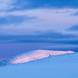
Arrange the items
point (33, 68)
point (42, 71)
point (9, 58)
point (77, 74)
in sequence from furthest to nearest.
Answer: point (9, 58) < point (33, 68) < point (42, 71) < point (77, 74)

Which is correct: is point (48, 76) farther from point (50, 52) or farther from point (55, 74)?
point (50, 52)

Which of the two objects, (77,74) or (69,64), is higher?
(69,64)

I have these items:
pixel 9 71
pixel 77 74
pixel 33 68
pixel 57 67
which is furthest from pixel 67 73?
pixel 9 71

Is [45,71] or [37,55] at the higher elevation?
[37,55]

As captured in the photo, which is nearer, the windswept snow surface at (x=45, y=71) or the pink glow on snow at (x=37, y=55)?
the windswept snow surface at (x=45, y=71)

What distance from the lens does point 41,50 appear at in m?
4.66

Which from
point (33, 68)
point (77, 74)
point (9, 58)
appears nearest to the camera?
point (77, 74)

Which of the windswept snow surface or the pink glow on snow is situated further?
the pink glow on snow

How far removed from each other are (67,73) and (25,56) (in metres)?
1.89

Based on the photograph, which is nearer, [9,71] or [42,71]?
[42,71]

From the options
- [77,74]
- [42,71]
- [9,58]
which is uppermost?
[9,58]

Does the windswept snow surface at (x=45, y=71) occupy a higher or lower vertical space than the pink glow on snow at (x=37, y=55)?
lower

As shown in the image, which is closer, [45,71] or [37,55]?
[45,71]

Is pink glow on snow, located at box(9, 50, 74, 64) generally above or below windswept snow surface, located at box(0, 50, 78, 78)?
above
